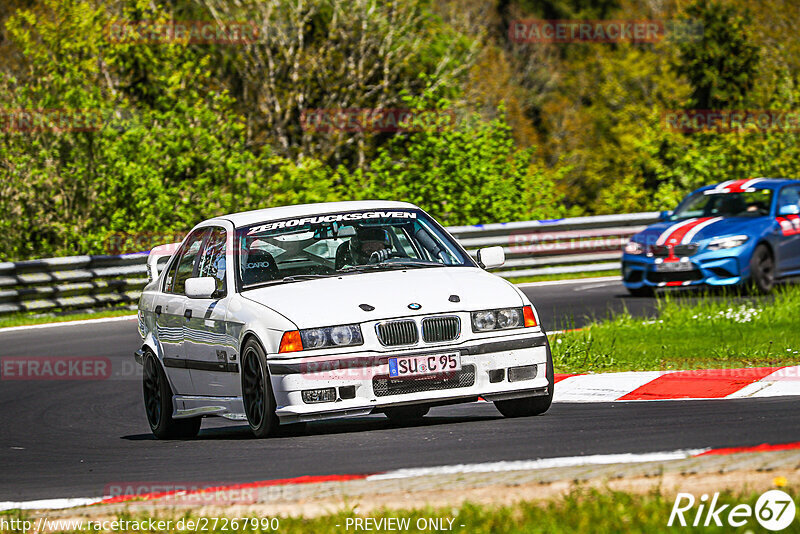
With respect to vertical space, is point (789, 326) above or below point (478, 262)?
below

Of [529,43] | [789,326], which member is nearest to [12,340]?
[789,326]

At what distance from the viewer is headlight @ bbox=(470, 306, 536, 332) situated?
798 cm

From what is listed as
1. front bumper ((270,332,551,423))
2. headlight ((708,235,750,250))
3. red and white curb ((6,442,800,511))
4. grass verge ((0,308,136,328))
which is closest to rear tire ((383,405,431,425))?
front bumper ((270,332,551,423))

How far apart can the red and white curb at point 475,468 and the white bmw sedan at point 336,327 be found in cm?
152

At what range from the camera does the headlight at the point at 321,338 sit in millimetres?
7746

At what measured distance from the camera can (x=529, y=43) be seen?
6253 cm

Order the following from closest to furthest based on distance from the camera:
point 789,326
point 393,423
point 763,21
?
1. point 393,423
2. point 789,326
3. point 763,21

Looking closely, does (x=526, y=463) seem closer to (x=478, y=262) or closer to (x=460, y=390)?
(x=460, y=390)

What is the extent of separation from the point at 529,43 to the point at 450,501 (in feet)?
192

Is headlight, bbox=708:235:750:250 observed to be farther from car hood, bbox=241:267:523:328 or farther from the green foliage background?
car hood, bbox=241:267:523:328

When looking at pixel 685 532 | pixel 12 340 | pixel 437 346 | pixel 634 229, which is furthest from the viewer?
pixel 634 229

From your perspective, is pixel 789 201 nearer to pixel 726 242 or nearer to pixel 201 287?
pixel 726 242

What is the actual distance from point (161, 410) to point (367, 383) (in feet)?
7.11

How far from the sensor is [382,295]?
8.00 metres
